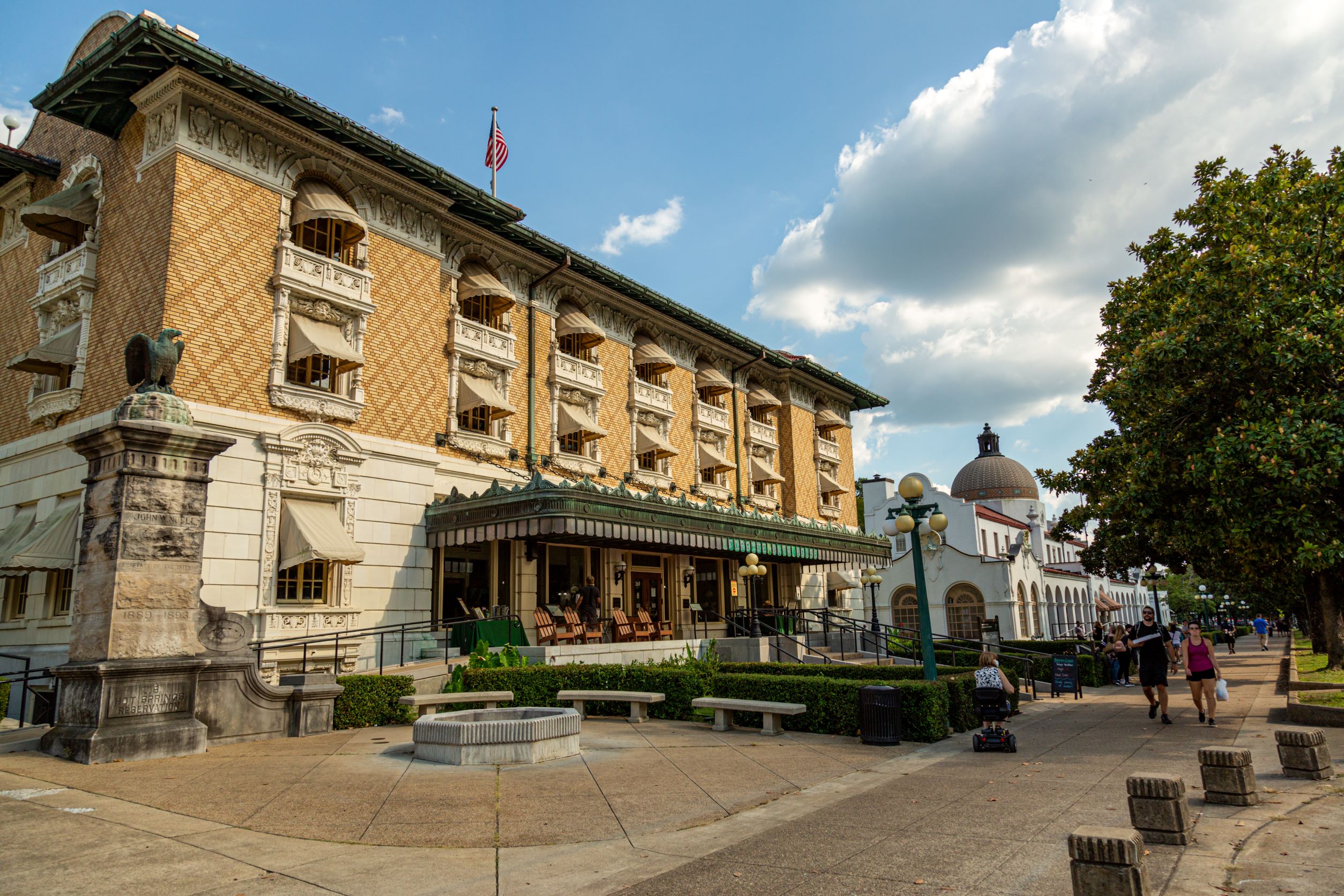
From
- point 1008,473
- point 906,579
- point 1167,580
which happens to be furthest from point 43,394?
point 1167,580

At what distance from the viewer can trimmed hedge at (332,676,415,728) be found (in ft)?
45.1

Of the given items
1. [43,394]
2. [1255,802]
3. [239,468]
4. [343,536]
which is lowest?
[1255,802]

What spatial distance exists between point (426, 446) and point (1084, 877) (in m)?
19.2

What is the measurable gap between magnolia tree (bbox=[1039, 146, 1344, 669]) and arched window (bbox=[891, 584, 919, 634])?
1264 inches

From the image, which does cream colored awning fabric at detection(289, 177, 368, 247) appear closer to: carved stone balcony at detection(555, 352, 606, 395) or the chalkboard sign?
carved stone balcony at detection(555, 352, 606, 395)

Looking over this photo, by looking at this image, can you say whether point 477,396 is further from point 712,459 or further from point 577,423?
point 712,459

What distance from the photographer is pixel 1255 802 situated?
7.75 m

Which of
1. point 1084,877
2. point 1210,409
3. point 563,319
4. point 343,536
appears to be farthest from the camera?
point 563,319

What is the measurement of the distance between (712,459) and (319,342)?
16.8m

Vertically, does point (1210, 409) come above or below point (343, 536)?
above

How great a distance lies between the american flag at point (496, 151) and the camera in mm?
24719

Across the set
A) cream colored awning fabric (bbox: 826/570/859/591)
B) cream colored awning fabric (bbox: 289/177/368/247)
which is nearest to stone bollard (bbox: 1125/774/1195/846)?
cream colored awning fabric (bbox: 289/177/368/247)

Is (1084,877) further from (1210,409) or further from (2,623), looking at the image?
(2,623)

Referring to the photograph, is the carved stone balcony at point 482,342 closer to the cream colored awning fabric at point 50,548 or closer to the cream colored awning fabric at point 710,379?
the cream colored awning fabric at point 50,548
